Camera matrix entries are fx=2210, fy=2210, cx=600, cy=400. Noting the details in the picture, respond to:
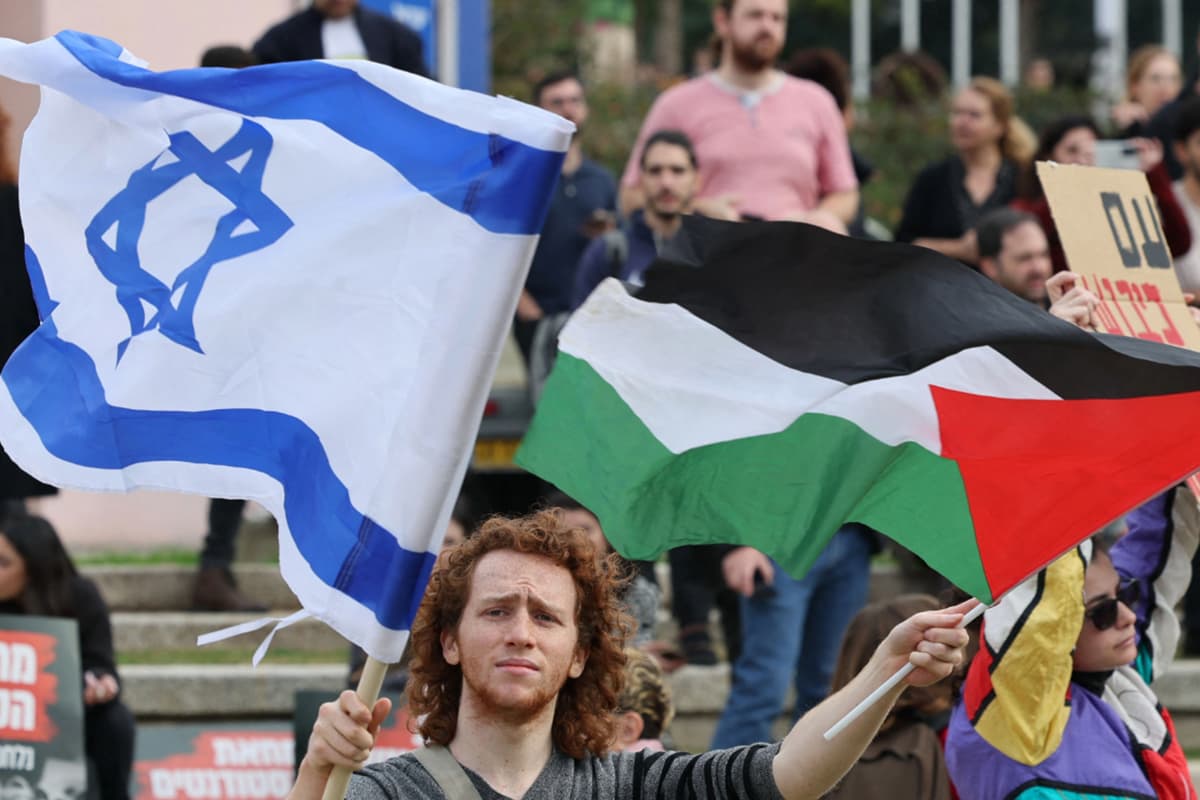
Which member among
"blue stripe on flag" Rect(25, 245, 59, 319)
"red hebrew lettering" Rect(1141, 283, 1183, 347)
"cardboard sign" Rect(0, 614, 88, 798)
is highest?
"blue stripe on flag" Rect(25, 245, 59, 319)

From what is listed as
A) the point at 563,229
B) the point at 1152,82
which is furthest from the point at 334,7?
the point at 1152,82

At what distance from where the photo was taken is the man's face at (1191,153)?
29.4 feet

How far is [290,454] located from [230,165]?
692 mm

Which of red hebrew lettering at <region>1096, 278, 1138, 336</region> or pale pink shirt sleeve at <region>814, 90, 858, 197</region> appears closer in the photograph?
red hebrew lettering at <region>1096, 278, 1138, 336</region>

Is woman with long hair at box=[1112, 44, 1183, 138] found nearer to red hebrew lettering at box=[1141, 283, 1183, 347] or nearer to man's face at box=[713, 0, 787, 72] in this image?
man's face at box=[713, 0, 787, 72]

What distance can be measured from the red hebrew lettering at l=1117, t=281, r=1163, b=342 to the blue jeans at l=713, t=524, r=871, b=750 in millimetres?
2422

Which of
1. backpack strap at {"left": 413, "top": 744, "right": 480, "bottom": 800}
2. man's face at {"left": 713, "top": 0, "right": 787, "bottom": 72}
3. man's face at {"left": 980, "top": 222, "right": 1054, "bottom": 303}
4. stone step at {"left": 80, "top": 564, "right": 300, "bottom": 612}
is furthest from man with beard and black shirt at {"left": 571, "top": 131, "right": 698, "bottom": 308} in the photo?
backpack strap at {"left": 413, "top": 744, "right": 480, "bottom": 800}

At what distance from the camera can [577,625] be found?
Result: 4391 millimetres

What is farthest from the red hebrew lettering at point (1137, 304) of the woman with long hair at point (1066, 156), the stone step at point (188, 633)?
the stone step at point (188, 633)

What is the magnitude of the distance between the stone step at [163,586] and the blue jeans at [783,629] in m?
3.21

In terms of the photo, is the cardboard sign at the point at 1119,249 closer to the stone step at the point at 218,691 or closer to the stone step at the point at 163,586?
the stone step at the point at 218,691

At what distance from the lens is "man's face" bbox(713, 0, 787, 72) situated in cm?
959

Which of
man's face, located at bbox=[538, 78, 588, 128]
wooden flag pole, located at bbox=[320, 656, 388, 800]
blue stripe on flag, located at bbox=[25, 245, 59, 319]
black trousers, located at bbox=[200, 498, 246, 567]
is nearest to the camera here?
wooden flag pole, located at bbox=[320, 656, 388, 800]

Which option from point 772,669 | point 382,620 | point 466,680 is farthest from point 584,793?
point 772,669
